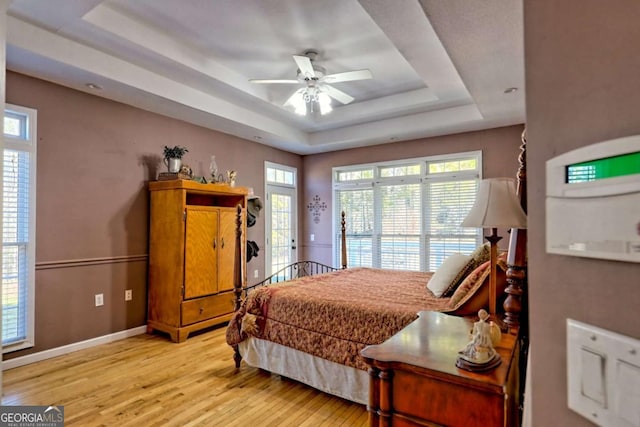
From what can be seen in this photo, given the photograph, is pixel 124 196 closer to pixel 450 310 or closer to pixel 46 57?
pixel 46 57

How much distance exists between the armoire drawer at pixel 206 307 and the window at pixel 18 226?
1.33 metres

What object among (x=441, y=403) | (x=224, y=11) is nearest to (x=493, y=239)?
(x=441, y=403)

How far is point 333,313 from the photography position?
2402 mm

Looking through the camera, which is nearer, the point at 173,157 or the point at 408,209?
the point at 173,157

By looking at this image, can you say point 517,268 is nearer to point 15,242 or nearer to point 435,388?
point 435,388

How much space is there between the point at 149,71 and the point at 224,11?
124 centimetres

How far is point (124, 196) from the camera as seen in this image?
12.7 ft

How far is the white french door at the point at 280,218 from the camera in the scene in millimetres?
5742

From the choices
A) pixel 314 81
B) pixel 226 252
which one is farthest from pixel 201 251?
pixel 314 81

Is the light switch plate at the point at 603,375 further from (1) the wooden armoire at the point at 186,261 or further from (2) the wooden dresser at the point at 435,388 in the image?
(1) the wooden armoire at the point at 186,261

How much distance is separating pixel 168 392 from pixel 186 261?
4.90ft

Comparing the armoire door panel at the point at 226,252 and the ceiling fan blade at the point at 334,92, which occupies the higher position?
the ceiling fan blade at the point at 334,92

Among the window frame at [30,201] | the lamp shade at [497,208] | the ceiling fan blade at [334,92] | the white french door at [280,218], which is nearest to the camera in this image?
the lamp shade at [497,208]

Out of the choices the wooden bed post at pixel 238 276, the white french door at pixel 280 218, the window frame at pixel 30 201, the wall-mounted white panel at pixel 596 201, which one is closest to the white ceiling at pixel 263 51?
the window frame at pixel 30 201
